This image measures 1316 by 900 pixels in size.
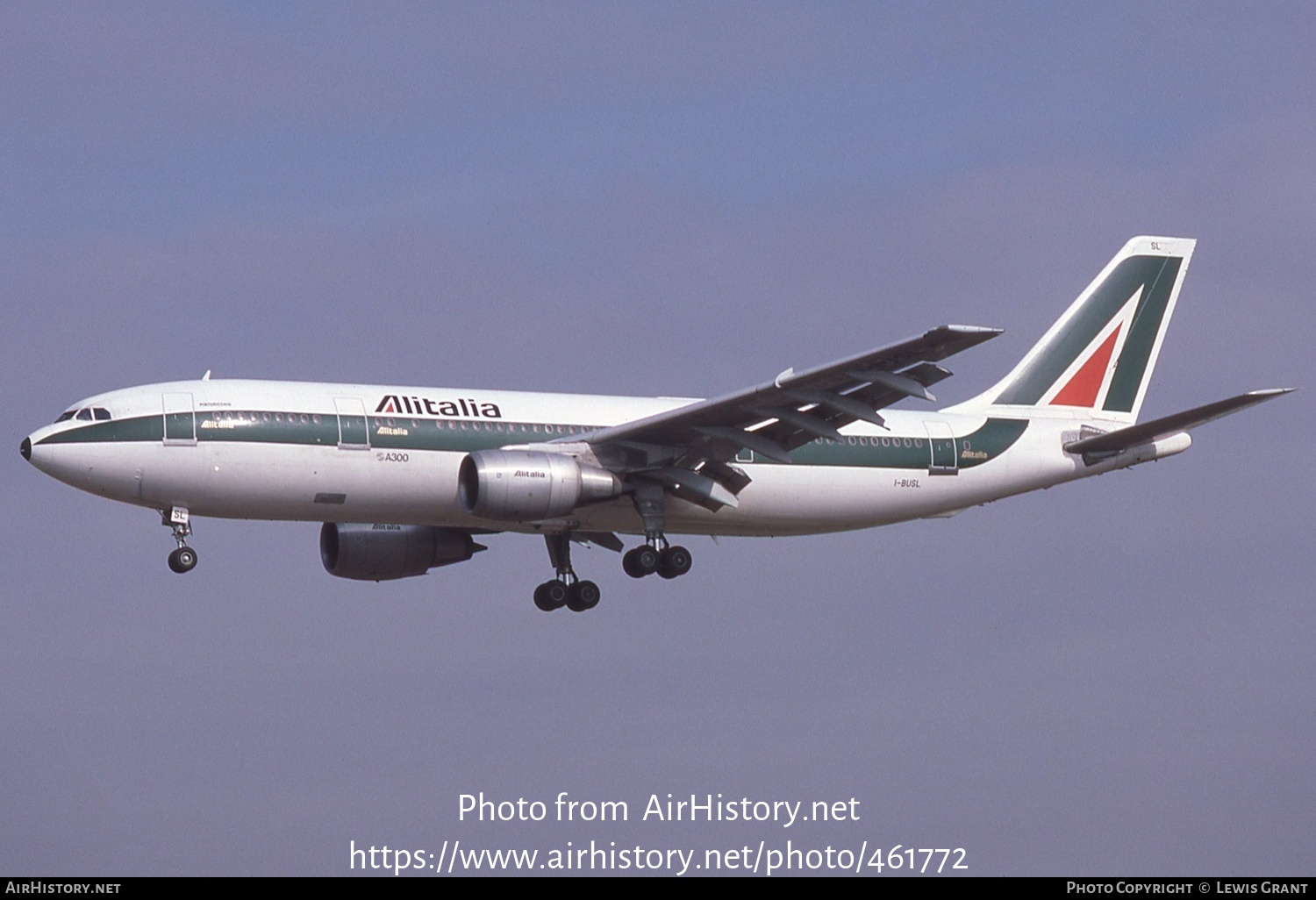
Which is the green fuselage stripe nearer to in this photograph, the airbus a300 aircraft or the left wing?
the airbus a300 aircraft

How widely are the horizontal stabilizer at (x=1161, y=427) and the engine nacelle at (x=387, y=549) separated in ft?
50.3

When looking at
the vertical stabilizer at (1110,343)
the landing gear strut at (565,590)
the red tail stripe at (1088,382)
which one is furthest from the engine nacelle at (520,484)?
the red tail stripe at (1088,382)

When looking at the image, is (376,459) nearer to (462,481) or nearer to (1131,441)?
(462,481)

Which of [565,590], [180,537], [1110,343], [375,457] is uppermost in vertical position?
[1110,343]

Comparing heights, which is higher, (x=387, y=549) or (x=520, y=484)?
(x=520, y=484)

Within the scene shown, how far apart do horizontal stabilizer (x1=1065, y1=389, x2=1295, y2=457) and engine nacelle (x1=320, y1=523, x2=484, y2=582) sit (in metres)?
15.3

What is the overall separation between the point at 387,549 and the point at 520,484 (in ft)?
26.5

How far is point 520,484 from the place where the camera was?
44.4 m

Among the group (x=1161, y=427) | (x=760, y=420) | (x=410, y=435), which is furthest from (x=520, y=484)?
(x=1161, y=427)

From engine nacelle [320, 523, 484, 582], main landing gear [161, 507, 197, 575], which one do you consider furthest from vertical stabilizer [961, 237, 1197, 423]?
main landing gear [161, 507, 197, 575]

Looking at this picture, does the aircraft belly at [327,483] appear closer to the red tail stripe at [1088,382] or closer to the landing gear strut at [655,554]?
the landing gear strut at [655,554]

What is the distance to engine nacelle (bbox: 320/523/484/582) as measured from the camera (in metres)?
51.3

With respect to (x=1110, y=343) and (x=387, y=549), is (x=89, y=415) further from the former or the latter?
(x=1110, y=343)

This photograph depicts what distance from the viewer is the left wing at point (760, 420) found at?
137ft
